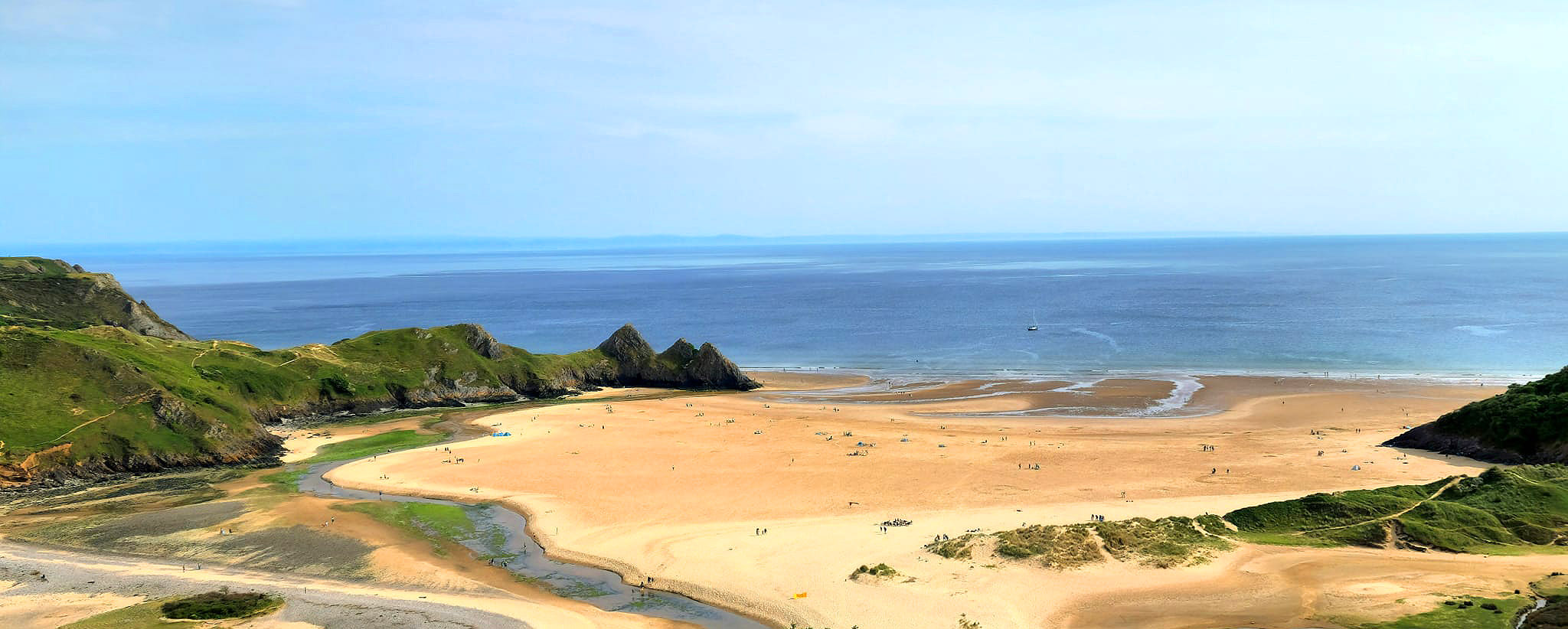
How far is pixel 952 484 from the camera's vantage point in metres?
51.2

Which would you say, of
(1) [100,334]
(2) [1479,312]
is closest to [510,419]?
(1) [100,334]

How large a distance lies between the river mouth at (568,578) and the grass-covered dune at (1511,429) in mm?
47229

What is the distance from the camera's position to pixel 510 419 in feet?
243

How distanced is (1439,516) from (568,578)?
37.7 m

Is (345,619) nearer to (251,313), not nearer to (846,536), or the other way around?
(846,536)

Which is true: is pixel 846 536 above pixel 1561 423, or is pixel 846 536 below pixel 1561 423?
below

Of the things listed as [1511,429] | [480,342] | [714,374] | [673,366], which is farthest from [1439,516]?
[480,342]

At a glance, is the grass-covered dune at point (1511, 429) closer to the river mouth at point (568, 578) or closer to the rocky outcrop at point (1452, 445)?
the rocky outcrop at point (1452, 445)

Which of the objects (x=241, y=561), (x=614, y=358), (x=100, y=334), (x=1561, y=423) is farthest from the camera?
(x=614, y=358)

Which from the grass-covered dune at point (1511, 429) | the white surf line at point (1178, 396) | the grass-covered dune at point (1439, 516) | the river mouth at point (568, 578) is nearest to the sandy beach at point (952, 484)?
the white surf line at point (1178, 396)

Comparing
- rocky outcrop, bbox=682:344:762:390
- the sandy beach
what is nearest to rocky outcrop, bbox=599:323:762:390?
rocky outcrop, bbox=682:344:762:390

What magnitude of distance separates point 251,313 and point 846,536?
16951cm

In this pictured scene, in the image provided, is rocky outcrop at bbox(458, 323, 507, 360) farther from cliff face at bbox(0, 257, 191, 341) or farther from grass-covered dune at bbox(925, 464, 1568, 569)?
grass-covered dune at bbox(925, 464, 1568, 569)

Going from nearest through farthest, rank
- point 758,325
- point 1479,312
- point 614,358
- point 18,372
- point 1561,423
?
1. point 1561,423
2. point 18,372
3. point 614,358
4. point 1479,312
5. point 758,325
